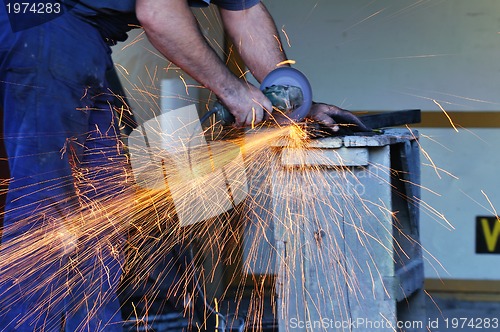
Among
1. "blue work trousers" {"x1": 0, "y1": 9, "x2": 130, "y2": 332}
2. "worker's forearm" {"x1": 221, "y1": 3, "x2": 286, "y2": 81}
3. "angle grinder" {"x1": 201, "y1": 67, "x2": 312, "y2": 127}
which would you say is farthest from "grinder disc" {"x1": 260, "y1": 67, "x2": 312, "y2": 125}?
"blue work trousers" {"x1": 0, "y1": 9, "x2": 130, "y2": 332}

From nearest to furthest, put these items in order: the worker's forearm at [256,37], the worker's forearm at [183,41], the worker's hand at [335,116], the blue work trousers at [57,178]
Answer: the worker's forearm at [183,41] → the blue work trousers at [57,178] → the worker's hand at [335,116] → the worker's forearm at [256,37]

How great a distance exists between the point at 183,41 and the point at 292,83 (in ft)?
1.33

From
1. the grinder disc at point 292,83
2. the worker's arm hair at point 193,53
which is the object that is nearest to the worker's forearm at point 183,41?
the worker's arm hair at point 193,53

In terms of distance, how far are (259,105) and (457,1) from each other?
2.12m

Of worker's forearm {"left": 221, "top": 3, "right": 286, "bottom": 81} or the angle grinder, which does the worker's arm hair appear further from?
worker's forearm {"left": 221, "top": 3, "right": 286, "bottom": 81}

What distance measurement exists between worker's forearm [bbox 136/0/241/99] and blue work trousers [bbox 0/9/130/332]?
323 millimetres

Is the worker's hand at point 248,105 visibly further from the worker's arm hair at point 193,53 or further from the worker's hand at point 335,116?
the worker's hand at point 335,116

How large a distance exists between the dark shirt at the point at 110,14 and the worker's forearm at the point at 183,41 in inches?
8.1

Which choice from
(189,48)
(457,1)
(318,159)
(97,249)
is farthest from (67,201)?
(457,1)

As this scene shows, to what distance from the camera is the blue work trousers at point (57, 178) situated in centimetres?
294

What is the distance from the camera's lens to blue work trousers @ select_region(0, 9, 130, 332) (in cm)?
294

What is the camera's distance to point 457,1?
4523 mm

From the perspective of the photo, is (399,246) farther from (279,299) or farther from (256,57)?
(256,57)

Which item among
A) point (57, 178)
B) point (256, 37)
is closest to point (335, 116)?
point (256, 37)
